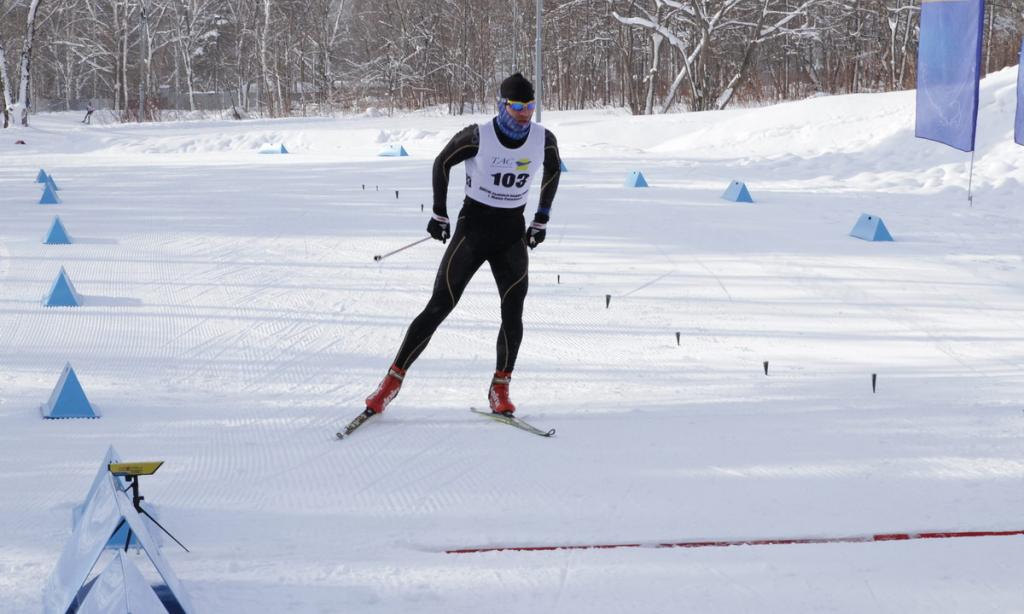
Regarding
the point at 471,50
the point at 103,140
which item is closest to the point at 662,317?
the point at 103,140

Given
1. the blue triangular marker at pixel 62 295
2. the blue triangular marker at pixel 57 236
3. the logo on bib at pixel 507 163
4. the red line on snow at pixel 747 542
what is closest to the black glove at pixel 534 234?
the logo on bib at pixel 507 163

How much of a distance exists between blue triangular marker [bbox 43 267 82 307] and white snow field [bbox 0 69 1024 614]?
0.11 metres

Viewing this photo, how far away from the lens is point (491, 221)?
4.74 metres

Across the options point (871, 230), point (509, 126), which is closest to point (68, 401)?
point (509, 126)

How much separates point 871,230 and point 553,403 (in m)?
5.99

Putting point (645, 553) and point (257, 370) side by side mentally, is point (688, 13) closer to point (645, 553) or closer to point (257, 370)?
point (257, 370)

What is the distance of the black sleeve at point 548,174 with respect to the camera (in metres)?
4.83

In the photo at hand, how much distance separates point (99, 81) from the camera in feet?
183

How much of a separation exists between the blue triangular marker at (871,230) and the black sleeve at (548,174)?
6040mm

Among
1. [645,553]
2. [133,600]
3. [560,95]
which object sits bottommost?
[645,553]

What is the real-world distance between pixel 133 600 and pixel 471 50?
3910cm

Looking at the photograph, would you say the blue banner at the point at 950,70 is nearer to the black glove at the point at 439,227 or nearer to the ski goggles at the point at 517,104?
the ski goggles at the point at 517,104

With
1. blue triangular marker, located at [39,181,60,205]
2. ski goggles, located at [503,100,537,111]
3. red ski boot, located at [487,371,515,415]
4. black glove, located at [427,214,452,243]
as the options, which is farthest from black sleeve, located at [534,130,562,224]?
blue triangular marker, located at [39,181,60,205]

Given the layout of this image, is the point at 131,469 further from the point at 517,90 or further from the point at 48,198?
the point at 48,198
